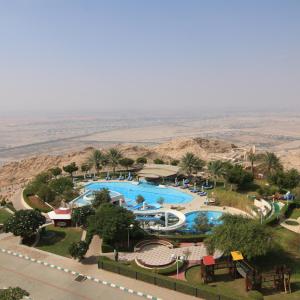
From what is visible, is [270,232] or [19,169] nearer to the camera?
[270,232]

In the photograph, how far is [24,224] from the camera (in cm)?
3325

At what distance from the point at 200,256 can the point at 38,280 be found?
45.6 feet

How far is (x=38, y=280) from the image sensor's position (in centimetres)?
2684

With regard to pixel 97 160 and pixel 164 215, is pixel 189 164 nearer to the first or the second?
pixel 97 160

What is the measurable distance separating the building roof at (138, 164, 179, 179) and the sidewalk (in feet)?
90.2

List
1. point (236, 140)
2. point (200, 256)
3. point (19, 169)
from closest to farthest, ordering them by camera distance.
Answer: point (200, 256) → point (19, 169) → point (236, 140)

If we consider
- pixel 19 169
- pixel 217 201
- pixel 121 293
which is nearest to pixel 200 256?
pixel 121 293

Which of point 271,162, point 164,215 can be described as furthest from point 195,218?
point 271,162

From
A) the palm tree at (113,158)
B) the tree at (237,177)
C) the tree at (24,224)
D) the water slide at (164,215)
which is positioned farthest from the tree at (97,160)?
the tree at (24,224)

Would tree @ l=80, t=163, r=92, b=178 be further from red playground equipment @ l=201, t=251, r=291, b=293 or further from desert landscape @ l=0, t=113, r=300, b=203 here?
red playground equipment @ l=201, t=251, r=291, b=293

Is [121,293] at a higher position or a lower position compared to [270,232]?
lower

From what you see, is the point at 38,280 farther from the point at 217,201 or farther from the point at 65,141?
the point at 65,141

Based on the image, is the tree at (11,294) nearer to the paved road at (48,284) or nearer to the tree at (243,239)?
the paved road at (48,284)

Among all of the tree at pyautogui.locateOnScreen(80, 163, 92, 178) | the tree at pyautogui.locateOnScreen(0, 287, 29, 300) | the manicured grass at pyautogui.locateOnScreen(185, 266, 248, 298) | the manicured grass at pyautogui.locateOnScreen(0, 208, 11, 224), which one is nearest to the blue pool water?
the tree at pyautogui.locateOnScreen(80, 163, 92, 178)
